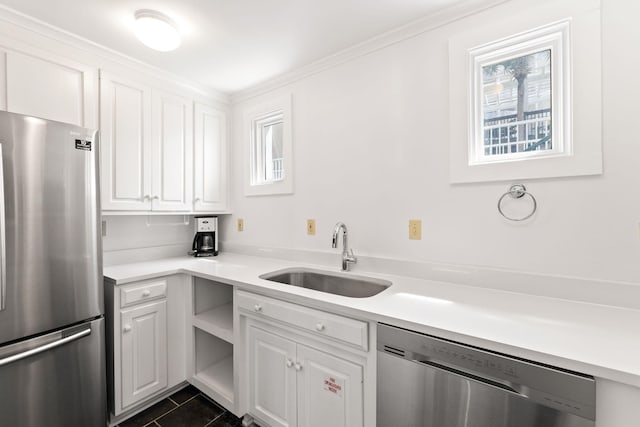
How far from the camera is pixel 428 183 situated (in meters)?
1.62

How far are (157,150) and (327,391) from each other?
6.49ft

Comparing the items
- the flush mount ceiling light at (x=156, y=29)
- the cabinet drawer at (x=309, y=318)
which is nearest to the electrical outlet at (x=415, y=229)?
the cabinet drawer at (x=309, y=318)

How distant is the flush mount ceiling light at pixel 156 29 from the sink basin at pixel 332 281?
148cm

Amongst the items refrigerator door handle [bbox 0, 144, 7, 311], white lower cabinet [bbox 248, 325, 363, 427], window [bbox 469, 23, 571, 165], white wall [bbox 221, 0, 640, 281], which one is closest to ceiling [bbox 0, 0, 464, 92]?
white wall [bbox 221, 0, 640, 281]

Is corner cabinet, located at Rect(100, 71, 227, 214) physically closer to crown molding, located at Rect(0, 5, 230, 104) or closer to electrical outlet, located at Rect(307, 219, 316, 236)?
crown molding, located at Rect(0, 5, 230, 104)

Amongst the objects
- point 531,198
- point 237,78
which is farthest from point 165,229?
point 531,198

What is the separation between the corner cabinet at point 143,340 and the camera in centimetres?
165

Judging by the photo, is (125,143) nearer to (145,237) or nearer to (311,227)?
(145,237)

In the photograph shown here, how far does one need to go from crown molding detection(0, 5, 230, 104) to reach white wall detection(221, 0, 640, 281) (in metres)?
0.55

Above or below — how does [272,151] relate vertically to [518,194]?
above

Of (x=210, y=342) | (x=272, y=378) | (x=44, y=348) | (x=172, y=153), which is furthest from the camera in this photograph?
(x=172, y=153)

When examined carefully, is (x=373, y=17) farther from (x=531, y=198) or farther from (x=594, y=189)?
(x=594, y=189)

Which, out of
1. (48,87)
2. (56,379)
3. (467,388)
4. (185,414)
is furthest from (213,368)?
(48,87)

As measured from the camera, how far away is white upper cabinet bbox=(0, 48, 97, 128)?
1496 mm
